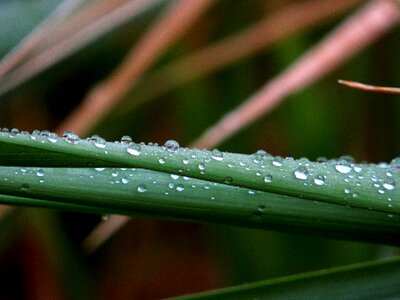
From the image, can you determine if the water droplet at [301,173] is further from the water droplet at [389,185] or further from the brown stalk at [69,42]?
the brown stalk at [69,42]

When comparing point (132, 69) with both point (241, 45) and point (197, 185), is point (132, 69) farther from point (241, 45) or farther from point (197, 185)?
point (197, 185)

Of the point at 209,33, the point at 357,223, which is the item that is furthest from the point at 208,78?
the point at 357,223

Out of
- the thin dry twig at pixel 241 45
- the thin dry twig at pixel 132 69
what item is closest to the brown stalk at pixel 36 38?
the thin dry twig at pixel 132 69

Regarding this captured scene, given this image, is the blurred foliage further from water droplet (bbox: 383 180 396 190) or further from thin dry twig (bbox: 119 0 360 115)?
water droplet (bbox: 383 180 396 190)

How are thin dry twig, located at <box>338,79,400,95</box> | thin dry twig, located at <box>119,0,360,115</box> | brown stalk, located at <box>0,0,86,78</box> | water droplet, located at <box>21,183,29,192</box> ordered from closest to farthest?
water droplet, located at <box>21,183,29,192</box>
thin dry twig, located at <box>338,79,400,95</box>
brown stalk, located at <box>0,0,86,78</box>
thin dry twig, located at <box>119,0,360,115</box>

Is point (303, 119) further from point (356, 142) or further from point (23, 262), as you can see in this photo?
point (23, 262)

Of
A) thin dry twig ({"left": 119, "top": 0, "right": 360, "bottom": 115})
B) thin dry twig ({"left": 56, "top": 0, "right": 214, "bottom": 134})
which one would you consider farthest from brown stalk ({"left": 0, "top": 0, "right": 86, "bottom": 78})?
thin dry twig ({"left": 119, "top": 0, "right": 360, "bottom": 115})
